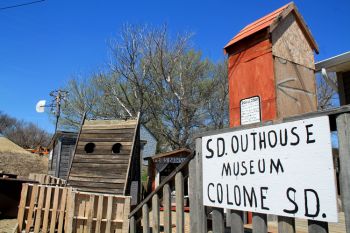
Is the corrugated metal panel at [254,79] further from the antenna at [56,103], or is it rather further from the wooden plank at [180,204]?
the antenna at [56,103]

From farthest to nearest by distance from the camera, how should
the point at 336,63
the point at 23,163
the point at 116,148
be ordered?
1. the point at 23,163
2. the point at 336,63
3. the point at 116,148

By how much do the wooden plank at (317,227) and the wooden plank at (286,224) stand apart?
19cm

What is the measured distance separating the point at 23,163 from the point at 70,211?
103 ft

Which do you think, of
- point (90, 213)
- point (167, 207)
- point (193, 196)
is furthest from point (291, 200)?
point (90, 213)

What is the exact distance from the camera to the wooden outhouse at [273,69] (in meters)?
5.16

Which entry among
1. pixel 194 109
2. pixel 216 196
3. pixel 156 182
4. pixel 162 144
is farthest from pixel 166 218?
pixel 162 144

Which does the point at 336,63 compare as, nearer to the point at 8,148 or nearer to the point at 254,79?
the point at 254,79

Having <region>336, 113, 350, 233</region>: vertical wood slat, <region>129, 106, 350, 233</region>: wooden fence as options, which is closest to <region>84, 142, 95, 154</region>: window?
<region>129, 106, 350, 233</region>: wooden fence

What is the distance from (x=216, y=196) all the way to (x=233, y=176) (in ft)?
1.12

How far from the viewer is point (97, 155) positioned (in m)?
7.96

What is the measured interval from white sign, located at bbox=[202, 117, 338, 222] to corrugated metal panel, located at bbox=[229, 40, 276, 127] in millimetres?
2023

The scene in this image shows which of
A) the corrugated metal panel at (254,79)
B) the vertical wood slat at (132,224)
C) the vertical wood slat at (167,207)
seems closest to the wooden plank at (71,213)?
the vertical wood slat at (132,224)

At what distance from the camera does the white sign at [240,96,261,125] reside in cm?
535

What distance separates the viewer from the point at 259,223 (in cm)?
287
